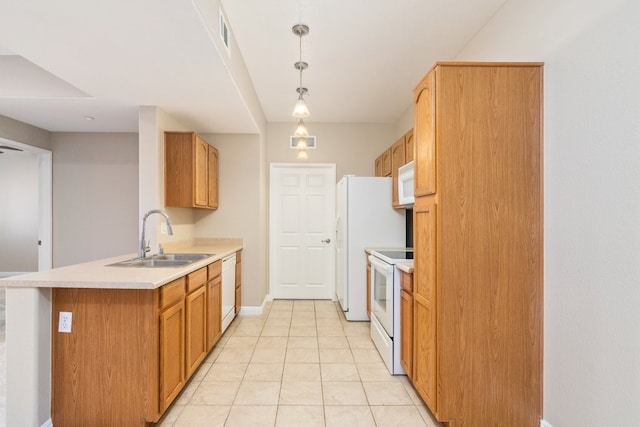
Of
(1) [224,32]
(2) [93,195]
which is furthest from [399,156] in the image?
(2) [93,195]

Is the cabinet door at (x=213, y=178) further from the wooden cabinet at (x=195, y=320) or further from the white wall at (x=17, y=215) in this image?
the white wall at (x=17, y=215)

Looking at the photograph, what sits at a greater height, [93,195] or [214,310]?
[93,195]

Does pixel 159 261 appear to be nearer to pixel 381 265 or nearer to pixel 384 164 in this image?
pixel 381 265

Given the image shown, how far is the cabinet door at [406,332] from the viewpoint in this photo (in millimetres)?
2264

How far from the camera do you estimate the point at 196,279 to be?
246 centimetres

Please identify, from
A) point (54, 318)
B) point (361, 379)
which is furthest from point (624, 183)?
point (54, 318)

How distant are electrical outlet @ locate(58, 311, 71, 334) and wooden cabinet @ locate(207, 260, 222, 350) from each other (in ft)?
3.51

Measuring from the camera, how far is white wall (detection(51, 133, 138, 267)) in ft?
13.6

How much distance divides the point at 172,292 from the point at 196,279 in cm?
44

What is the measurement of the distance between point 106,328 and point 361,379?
181 cm

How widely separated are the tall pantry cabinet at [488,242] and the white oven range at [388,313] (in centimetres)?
73

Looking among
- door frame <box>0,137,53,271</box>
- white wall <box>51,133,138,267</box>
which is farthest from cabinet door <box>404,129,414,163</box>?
door frame <box>0,137,53,271</box>

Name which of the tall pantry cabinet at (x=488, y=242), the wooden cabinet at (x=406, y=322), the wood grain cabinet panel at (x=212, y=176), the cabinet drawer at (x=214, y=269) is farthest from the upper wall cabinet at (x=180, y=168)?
the tall pantry cabinet at (x=488, y=242)

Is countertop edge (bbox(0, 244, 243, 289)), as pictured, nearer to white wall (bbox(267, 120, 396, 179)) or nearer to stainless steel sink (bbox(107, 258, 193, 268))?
stainless steel sink (bbox(107, 258, 193, 268))
